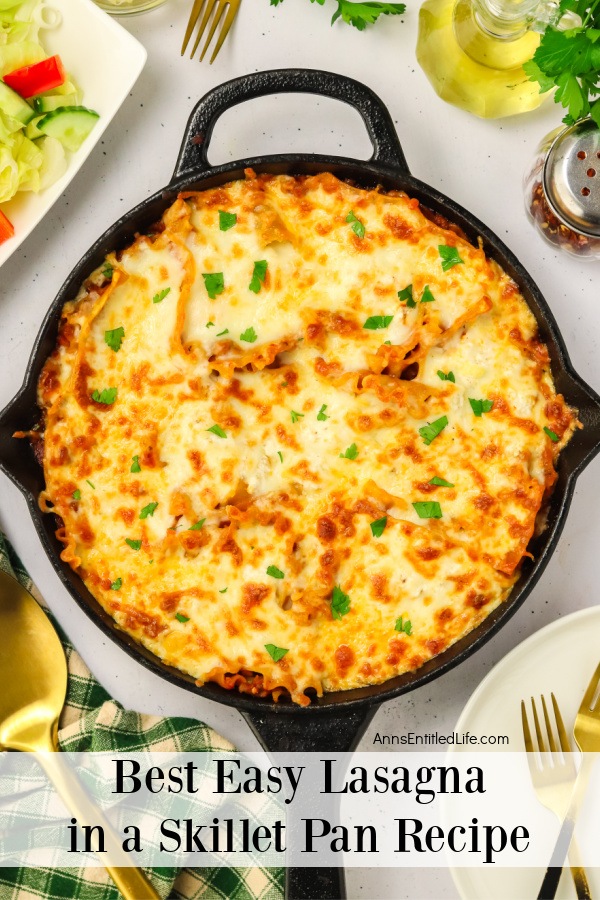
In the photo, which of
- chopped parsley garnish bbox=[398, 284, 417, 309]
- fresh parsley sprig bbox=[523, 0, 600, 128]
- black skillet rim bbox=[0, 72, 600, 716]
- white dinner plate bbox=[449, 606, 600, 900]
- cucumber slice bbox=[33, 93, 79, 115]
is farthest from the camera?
cucumber slice bbox=[33, 93, 79, 115]

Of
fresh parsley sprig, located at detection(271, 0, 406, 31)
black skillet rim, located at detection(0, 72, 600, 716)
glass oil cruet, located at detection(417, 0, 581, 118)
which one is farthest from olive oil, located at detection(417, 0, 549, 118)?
black skillet rim, located at detection(0, 72, 600, 716)

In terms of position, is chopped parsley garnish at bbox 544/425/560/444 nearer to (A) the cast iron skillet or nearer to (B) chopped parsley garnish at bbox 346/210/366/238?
(A) the cast iron skillet

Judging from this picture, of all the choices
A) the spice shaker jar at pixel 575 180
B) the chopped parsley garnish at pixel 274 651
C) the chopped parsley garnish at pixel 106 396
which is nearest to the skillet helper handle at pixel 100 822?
the chopped parsley garnish at pixel 274 651

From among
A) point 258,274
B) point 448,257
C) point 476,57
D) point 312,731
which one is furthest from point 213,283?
point 312,731

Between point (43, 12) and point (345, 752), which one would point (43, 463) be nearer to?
point (345, 752)

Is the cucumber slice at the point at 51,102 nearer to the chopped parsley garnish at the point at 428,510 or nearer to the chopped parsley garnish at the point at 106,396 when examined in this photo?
the chopped parsley garnish at the point at 106,396

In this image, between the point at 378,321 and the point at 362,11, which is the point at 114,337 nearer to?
the point at 378,321
